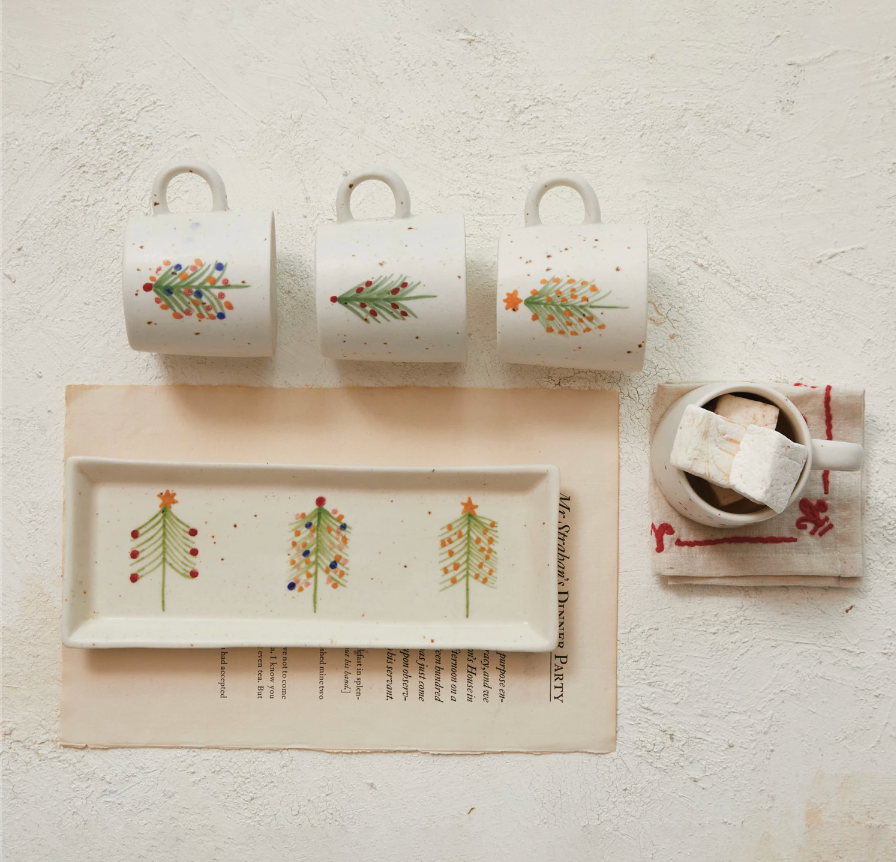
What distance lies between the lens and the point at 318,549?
58 centimetres

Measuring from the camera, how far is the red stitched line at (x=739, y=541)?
0.57 metres

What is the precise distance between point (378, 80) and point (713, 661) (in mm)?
585

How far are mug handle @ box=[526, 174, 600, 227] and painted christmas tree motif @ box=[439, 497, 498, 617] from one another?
239mm

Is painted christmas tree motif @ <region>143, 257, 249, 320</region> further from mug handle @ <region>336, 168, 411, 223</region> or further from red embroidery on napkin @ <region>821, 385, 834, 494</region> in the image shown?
red embroidery on napkin @ <region>821, 385, 834, 494</region>

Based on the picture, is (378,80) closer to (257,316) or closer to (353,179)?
(353,179)

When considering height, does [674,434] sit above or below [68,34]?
below

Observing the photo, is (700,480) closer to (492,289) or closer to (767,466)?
(767,466)

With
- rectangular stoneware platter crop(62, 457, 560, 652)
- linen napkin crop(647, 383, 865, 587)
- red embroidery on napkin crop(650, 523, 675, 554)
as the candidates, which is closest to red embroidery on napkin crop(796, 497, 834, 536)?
linen napkin crop(647, 383, 865, 587)

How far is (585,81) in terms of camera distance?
58cm

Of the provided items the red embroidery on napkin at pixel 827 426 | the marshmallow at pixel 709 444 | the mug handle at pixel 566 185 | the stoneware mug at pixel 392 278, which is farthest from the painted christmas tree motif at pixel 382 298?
the red embroidery on napkin at pixel 827 426

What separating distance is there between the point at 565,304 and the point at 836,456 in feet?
0.76

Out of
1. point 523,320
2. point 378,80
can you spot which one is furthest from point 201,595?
point 378,80

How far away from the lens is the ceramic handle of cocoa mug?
0.50 meters

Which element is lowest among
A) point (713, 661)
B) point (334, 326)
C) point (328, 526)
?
point (713, 661)
